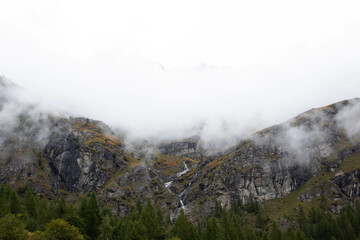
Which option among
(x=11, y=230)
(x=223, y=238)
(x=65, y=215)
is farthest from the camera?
(x=223, y=238)

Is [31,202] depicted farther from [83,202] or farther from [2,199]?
[83,202]

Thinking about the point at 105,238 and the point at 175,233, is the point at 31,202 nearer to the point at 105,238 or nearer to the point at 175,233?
the point at 105,238

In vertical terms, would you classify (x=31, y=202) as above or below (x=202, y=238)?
above

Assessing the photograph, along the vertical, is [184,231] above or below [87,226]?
below

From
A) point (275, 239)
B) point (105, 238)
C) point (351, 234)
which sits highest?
point (105, 238)

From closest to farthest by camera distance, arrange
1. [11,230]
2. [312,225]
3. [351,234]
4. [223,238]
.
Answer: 1. [11,230]
2. [223,238]
3. [351,234]
4. [312,225]

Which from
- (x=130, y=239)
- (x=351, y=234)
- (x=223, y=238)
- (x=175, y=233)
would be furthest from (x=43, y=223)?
(x=351, y=234)

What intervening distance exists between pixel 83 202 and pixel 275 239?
94306mm

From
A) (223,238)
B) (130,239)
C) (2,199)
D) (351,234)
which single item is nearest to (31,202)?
(2,199)

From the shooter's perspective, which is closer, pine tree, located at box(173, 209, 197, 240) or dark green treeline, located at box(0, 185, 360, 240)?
dark green treeline, located at box(0, 185, 360, 240)

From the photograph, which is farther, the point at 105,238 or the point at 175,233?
the point at 175,233

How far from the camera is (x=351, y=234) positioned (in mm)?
145625

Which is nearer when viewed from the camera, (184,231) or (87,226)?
(87,226)

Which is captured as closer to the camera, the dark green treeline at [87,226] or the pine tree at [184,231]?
the dark green treeline at [87,226]
